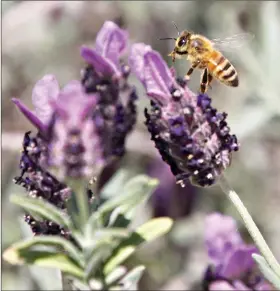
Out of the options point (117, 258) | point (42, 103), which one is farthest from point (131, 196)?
point (42, 103)

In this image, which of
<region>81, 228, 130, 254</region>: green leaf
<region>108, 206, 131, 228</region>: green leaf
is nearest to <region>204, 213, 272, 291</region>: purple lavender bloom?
<region>108, 206, 131, 228</region>: green leaf

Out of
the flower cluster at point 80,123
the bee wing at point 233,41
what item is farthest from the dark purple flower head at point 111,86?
the bee wing at point 233,41

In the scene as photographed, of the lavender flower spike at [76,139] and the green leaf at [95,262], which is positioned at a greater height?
the lavender flower spike at [76,139]

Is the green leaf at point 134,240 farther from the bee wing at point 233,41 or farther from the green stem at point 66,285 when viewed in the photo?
the bee wing at point 233,41

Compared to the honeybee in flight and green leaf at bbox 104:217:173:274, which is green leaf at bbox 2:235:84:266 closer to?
green leaf at bbox 104:217:173:274

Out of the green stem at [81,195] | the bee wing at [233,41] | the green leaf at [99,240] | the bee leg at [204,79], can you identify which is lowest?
the green leaf at [99,240]

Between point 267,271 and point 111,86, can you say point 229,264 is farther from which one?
point 111,86
